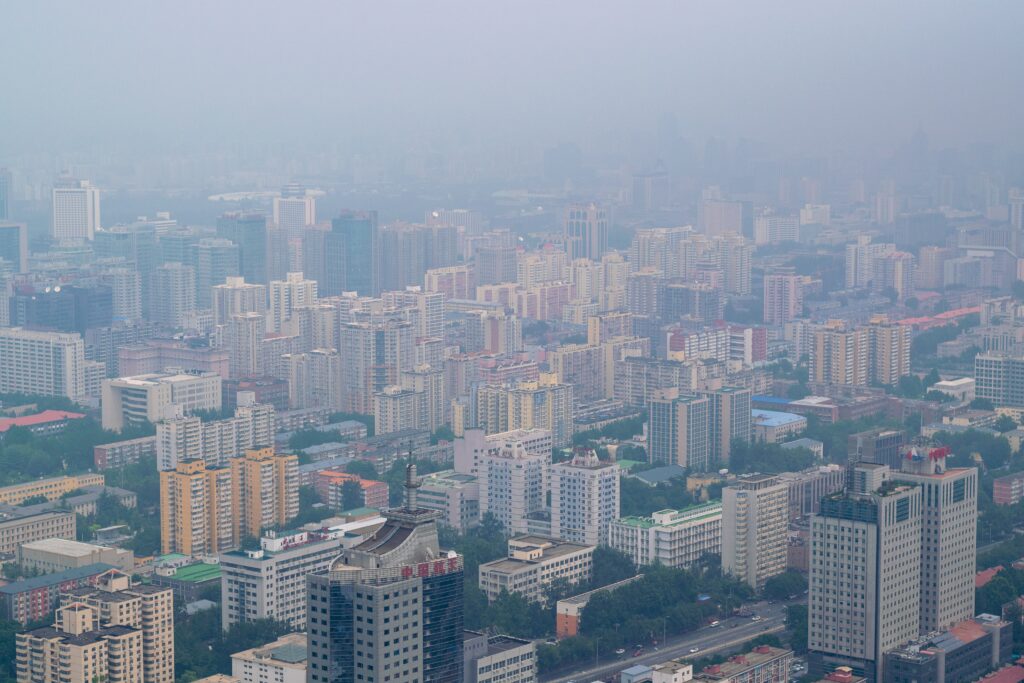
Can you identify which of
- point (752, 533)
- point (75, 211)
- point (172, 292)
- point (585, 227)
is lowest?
point (752, 533)

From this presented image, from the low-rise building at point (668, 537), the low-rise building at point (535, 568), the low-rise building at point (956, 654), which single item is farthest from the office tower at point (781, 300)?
the low-rise building at point (956, 654)

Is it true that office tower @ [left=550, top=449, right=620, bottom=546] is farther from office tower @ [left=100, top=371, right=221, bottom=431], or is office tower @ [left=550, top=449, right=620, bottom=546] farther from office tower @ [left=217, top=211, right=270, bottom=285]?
office tower @ [left=217, top=211, right=270, bottom=285]

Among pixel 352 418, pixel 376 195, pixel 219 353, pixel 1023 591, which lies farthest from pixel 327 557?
pixel 376 195

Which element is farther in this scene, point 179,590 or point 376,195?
point 376,195

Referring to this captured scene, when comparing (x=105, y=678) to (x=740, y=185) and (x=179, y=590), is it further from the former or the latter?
(x=740, y=185)

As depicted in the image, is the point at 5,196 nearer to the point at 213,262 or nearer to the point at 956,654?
the point at 213,262

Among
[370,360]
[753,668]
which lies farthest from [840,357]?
[753,668]
